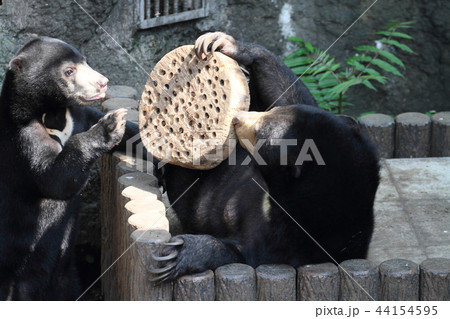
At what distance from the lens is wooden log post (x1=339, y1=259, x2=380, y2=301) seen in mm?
4438

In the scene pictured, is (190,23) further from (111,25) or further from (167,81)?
(167,81)

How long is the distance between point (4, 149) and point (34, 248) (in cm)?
64

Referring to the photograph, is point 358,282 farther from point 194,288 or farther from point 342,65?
point 342,65

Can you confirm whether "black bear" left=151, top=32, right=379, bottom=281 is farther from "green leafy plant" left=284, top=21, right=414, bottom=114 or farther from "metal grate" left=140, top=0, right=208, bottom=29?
"green leafy plant" left=284, top=21, right=414, bottom=114

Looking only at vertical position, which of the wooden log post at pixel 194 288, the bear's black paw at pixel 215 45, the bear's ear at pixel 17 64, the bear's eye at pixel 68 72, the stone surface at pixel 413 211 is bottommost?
the stone surface at pixel 413 211

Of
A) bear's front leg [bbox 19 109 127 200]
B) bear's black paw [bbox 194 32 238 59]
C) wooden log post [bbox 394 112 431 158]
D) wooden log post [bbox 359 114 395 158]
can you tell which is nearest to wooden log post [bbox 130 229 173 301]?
bear's front leg [bbox 19 109 127 200]

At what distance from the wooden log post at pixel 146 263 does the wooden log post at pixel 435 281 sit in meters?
1.29

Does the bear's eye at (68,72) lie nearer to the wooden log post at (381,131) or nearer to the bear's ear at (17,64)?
the bear's ear at (17,64)

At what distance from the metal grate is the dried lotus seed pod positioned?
2320 mm

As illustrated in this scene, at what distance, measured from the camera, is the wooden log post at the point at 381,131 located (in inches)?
261

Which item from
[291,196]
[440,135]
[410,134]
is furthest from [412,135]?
[291,196]

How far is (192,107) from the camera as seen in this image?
4855 millimetres

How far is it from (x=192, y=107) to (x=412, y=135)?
2.39 meters

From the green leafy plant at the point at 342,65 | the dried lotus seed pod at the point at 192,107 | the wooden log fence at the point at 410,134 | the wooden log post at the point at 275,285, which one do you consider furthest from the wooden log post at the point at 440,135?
the wooden log post at the point at 275,285
